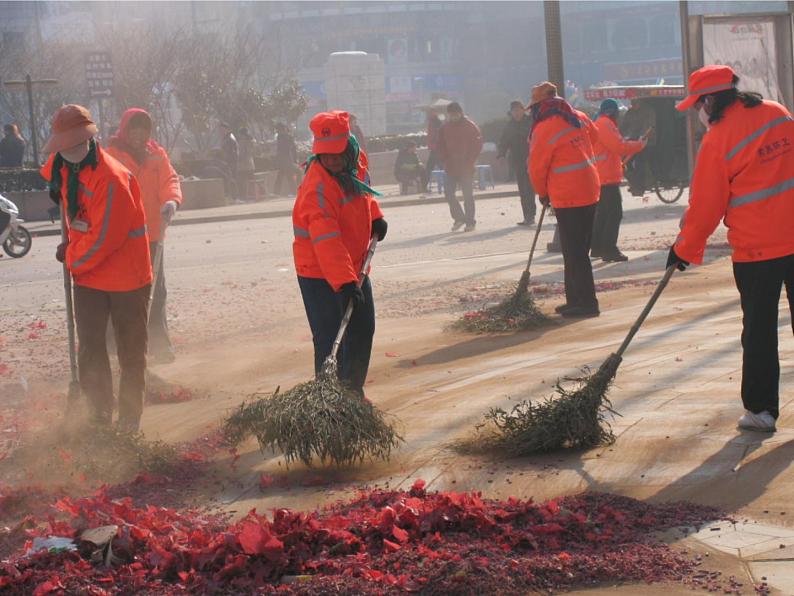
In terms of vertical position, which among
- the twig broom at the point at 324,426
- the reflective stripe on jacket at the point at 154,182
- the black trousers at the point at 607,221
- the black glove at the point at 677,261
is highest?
the reflective stripe on jacket at the point at 154,182

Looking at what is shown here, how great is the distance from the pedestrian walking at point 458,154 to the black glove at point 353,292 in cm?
1304

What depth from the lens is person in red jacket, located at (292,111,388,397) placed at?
616 centimetres

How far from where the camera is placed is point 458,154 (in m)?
19.5

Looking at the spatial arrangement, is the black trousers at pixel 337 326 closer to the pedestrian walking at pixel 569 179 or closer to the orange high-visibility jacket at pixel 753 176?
the orange high-visibility jacket at pixel 753 176

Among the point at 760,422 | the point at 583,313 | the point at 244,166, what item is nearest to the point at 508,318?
the point at 583,313

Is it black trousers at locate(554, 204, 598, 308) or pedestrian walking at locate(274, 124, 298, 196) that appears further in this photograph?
pedestrian walking at locate(274, 124, 298, 196)

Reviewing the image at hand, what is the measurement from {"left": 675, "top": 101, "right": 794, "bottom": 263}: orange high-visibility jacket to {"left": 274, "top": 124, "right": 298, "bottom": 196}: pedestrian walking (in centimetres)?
2480

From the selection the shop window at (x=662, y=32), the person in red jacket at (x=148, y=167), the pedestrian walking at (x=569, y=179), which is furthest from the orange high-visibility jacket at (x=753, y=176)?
the shop window at (x=662, y=32)

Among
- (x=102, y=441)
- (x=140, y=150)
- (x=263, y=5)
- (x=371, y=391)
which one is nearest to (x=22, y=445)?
(x=102, y=441)

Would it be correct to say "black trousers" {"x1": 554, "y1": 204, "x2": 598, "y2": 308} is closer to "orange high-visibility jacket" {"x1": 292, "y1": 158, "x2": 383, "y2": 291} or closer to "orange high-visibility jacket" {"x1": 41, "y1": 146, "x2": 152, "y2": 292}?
"orange high-visibility jacket" {"x1": 292, "y1": 158, "x2": 383, "y2": 291}

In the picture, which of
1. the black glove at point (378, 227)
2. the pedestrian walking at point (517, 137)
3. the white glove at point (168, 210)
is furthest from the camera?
the pedestrian walking at point (517, 137)

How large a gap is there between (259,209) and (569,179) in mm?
17741

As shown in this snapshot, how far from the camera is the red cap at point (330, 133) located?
6.14 m

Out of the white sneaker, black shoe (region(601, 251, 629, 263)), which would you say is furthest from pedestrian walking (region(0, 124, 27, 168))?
the white sneaker
